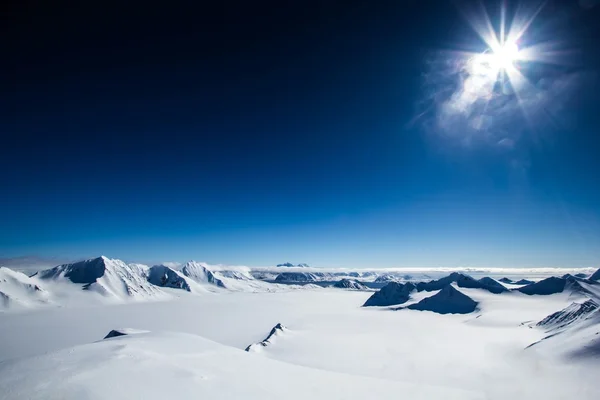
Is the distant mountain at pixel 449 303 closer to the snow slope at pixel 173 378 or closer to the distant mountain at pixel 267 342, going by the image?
the distant mountain at pixel 267 342

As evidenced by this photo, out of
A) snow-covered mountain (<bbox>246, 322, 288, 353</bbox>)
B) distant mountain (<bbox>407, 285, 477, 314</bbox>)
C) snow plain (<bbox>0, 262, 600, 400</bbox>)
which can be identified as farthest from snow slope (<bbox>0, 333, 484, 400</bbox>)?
distant mountain (<bbox>407, 285, 477, 314</bbox>)

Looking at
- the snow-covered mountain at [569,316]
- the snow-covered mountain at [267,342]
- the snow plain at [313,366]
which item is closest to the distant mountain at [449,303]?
the snow plain at [313,366]

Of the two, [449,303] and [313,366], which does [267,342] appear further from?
[449,303]

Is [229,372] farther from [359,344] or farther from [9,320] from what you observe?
[9,320]

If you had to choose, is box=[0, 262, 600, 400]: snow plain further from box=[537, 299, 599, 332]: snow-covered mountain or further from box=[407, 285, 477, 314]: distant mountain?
box=[407, 285, 477, 314]: distant mountain

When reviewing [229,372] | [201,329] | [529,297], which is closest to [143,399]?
[229,372]

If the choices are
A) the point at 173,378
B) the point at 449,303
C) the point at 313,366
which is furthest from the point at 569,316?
the point at 173,378

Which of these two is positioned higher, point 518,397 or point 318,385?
point 318,385

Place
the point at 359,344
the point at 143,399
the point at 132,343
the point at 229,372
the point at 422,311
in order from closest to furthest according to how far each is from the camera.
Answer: the point at 143,399
the point at 229,372
the point at 132,343
the point at 359,344
the point at 422,311
